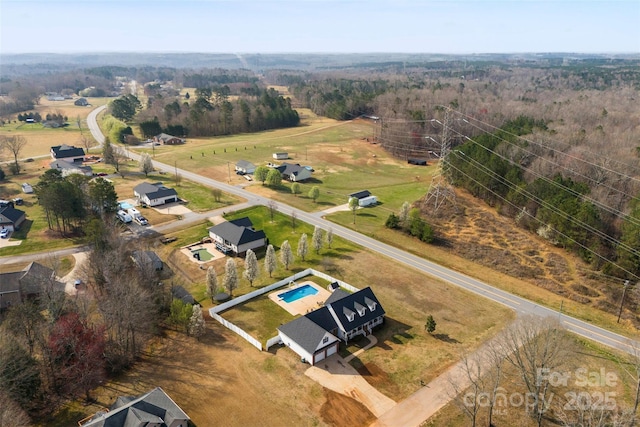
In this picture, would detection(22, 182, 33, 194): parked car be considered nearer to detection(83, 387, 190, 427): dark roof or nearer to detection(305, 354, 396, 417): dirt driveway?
detection(83, 387, 190, 427): dark roof

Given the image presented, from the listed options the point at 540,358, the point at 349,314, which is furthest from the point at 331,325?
the point at 540,358

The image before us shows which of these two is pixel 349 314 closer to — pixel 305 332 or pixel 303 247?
pixel 305 332

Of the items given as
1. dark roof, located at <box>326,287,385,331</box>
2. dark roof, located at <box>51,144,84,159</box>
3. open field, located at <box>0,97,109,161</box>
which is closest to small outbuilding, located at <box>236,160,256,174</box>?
dark roof, located at <box>51,144,84,159</box>

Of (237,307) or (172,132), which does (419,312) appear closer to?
(237,307)

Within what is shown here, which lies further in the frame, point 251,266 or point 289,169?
point 289,169

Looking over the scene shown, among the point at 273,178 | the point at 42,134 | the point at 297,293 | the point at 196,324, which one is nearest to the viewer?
the point at 196,324

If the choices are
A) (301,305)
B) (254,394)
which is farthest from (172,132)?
(254,394)

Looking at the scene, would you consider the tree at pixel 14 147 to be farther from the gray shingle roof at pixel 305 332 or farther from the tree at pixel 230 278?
the gray shingle roof at pixel 305 332
